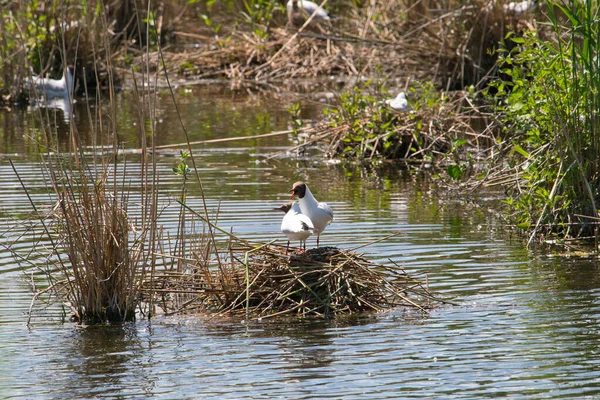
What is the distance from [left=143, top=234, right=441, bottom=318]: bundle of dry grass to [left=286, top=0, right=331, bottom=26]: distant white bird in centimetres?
1559

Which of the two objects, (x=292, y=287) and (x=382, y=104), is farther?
(x=382, y=104)

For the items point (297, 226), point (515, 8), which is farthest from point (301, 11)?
point (297, 226)

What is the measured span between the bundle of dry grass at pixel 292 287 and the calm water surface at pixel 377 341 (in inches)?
6.6

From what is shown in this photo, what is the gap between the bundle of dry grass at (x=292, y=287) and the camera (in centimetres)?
696

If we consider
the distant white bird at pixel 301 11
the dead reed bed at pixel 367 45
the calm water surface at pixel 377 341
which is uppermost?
the distant white bird at pixel 301 11

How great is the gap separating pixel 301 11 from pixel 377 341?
17936 millimetres

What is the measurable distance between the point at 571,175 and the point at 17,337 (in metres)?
4.77

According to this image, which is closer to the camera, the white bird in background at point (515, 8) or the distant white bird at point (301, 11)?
the white bird in background at point (515, 8)

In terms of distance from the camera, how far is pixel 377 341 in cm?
631

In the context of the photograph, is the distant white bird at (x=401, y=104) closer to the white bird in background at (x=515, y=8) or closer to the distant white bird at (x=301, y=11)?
the white bird in background at (x=515, y=8)

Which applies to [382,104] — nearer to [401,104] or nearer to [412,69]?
[401,104]

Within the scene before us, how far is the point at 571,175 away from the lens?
8883 mm

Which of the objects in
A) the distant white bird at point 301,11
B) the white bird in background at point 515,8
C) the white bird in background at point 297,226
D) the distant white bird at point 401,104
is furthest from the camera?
the distant white bird at point 301,11

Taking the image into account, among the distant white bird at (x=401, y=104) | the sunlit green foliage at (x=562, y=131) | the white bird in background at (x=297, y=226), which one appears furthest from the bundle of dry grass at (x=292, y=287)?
the distant white bird at (x=401, y=104)
